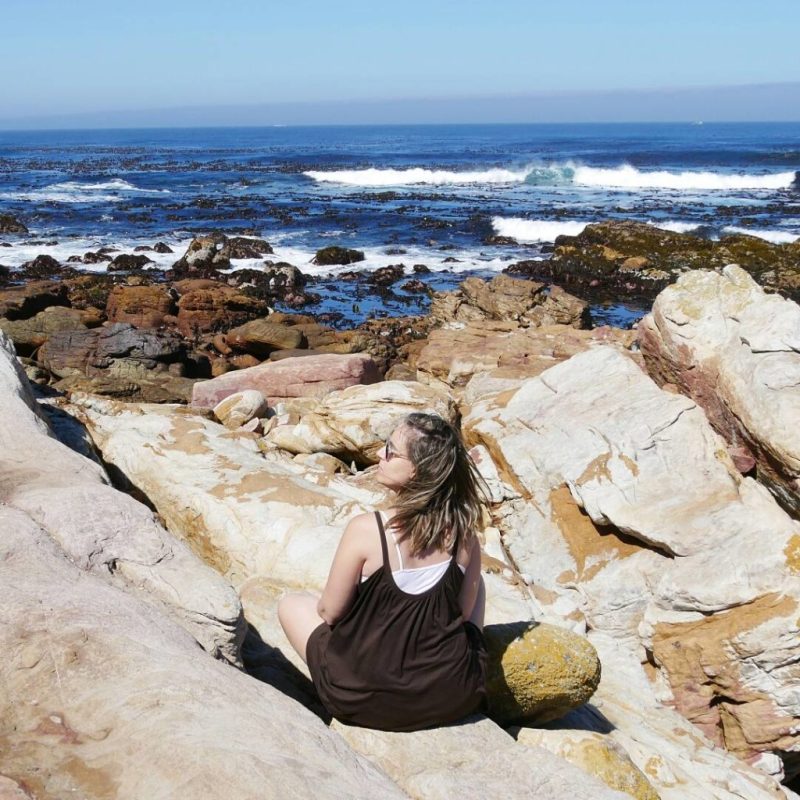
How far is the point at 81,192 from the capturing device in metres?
52.4

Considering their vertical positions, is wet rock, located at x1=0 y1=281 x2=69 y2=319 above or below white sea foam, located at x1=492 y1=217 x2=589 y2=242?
below

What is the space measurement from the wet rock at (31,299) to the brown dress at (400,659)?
16.4 metres

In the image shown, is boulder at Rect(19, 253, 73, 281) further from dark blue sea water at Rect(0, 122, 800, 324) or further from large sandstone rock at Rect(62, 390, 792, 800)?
large sandstone rock at Rect(62, 390, 792, 800)

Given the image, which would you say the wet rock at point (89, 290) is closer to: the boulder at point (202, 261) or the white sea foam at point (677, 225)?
the boulder at point (202, 261)

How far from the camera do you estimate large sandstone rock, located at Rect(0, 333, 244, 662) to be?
14.6ft

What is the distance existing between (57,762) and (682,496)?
16.9 ft

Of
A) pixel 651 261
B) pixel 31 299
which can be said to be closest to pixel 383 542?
pixel 31 299

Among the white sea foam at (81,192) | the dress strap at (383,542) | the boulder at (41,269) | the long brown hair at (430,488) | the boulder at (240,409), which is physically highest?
the white sea foam at (81,192)

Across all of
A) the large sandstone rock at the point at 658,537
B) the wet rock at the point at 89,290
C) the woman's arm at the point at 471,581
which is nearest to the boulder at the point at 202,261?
the wet rock at the point at 89,290

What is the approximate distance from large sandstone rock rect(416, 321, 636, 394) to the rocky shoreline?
1430mm

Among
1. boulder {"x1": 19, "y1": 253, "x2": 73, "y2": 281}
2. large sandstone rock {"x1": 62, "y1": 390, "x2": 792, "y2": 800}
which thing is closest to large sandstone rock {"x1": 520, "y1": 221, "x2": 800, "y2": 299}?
boulder {"x1": 19, "y1": 253, "x2": 73, "y2": 281}

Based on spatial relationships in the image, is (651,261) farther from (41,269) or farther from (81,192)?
(81,192)

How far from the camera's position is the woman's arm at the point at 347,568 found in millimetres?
3756

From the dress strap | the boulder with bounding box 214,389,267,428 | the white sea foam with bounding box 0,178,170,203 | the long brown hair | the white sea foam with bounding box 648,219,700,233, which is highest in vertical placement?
the white sea foam with bounding box 0,178,170,203
